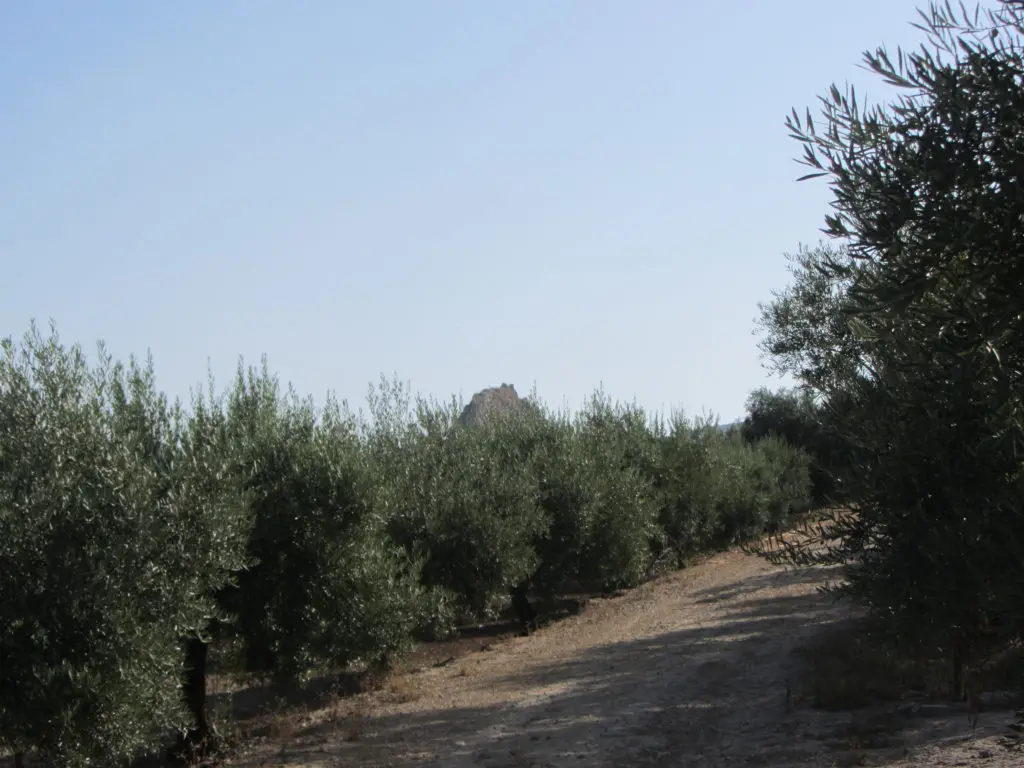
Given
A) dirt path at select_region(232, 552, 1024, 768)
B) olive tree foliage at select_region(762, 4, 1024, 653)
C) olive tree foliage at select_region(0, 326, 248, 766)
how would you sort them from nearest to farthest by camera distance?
olive tree foliage at select_region(762, 4, 1024, 653), olive tree foliage at select_region(0, 326, 248, 766), dirt path at select_region(232, 552, 1024, 768)

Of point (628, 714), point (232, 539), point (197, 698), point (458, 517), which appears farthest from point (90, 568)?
point (458, 517)

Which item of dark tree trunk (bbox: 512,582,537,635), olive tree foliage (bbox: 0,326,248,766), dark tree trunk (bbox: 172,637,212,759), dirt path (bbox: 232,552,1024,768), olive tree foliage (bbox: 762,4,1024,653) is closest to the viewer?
olive tree foliage (bbox: 762,4,1024,653)

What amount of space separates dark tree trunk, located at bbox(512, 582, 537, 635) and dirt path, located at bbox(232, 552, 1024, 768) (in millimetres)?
1537

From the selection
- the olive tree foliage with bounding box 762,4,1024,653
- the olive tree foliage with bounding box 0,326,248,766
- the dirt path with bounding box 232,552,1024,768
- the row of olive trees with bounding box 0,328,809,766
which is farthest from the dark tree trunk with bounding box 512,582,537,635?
the olive tree foliage with bounding box 762,4,1024,653

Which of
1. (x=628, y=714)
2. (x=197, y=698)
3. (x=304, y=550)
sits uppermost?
(x=304, y=550)

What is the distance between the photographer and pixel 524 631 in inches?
963

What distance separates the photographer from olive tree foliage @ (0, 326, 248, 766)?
930 centimetres

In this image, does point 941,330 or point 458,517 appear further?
point 458,517

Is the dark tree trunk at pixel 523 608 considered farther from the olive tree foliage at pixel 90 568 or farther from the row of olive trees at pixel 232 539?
the olive tree foliage at pixel 90 568

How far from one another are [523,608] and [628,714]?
11.3m

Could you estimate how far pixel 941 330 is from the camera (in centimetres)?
540

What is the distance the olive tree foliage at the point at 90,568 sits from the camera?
930cm

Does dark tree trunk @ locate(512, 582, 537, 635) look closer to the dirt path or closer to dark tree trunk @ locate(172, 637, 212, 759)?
the dirt path

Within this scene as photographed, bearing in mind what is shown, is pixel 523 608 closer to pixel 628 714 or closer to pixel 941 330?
pixel 628 714
